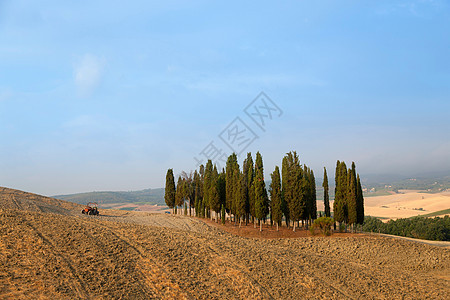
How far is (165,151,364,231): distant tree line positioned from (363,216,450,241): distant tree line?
625 inches

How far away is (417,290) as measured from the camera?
568 inches

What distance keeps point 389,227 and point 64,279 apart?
46.3 metres

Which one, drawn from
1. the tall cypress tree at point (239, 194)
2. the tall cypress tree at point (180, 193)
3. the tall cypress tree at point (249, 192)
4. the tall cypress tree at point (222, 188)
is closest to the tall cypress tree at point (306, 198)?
the tall cypress tree at point (249, 192)

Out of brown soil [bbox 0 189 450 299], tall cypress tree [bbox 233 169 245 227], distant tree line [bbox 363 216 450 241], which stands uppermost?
tall cypress tree [bbox 233 169 245 227]

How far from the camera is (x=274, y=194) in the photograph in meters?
30.4

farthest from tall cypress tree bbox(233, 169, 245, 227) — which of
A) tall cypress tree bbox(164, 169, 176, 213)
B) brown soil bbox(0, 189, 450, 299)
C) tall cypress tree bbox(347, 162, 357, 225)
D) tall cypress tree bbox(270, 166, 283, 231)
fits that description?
tall cypress tree bbox(164, 169, 176, 213)

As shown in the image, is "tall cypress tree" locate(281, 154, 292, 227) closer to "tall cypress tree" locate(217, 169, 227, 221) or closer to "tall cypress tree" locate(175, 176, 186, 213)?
"tall cypress tree" locate(217, 169, 227, 221)

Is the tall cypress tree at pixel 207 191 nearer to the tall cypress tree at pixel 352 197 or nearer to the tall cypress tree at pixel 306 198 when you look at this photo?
the tall cypress tree at pixel 306 198

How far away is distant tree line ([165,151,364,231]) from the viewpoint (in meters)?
29.5

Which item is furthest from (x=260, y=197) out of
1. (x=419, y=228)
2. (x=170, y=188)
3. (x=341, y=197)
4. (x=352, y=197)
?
(x=419, y=228)

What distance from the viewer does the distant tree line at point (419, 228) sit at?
Result: 39875 mm

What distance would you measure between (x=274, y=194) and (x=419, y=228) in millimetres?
24618

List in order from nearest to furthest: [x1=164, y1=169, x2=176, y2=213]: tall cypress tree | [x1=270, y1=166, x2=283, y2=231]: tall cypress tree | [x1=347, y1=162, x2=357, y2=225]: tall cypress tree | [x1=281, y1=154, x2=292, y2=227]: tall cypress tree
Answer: [x1=347, y1=162, x2=357, y2=225]: tall cypress tree < [x1=270, y1=166, x2=283, y2=231]: tall cypress tree < [x1=281, y1=154, x2=292, y2=227]: tall cypress tree < [x1=164, y1=169, x2=176, y2=213]: tall cypress tree

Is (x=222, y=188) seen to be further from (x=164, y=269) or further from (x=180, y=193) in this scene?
(x=164, y=269)
